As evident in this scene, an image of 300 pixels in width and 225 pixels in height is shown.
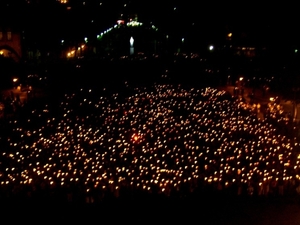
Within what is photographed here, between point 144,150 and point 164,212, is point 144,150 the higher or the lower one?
the higher one

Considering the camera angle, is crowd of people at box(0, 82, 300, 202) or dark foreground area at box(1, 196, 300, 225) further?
crowd of people at box(0, 82, 300, 202)

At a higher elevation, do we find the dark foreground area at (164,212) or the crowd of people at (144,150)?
the crowd of people at (144,150)

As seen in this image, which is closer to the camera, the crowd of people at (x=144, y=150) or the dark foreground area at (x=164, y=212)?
the dark foreground area at (x=164, y=212)

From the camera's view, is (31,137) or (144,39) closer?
(31,137)

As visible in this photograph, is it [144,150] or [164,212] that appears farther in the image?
[144,150]

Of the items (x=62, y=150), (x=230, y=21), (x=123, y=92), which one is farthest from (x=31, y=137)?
(x=230, y=21)

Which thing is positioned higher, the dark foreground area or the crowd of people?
the crowd of people

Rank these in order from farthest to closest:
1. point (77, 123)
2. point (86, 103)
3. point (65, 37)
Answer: point (65, 37), point (86, 103), point (77, 123)

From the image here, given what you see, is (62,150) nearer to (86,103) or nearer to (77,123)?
(77,123)
